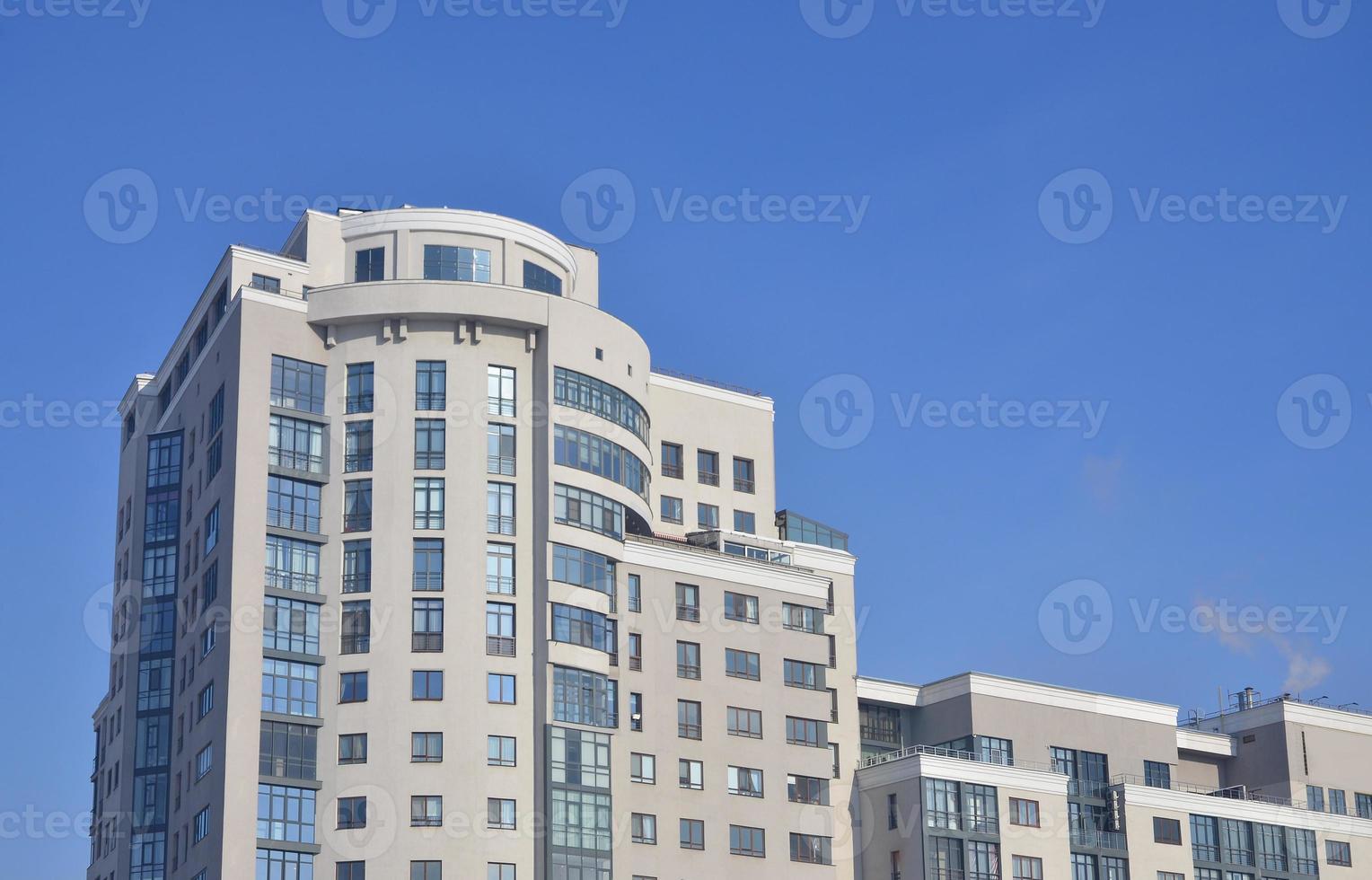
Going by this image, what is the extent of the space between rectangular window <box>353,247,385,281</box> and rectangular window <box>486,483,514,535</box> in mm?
12974

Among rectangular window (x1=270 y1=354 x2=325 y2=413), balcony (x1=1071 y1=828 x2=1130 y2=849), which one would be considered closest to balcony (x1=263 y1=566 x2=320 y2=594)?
rectangular window (x1=270 y1=354 x2=325 y2=413)

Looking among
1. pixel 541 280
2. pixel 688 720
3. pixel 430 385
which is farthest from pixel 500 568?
pixel 541 280

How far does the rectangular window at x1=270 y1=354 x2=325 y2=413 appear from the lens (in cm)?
9969

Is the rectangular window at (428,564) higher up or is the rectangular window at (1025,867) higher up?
the rectangular window at (428,564)

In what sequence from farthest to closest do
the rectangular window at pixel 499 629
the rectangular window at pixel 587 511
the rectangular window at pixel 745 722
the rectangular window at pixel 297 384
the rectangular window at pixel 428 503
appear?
the rectangular window at pixel 745 722 < the rectangular window at pixel 587 511 < the rectangular window at pixel 297 384 < the rectangular window at pixel 428 503 < the rectangular window at pixel 499 629

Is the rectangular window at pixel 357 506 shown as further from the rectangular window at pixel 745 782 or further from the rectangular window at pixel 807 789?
the rectangular window at pixel 807 789

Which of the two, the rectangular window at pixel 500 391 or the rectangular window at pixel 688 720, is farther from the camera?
the rectangular window at pixel 688 720

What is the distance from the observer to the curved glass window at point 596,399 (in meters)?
102

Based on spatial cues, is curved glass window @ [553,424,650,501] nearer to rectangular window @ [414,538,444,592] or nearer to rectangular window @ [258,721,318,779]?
rectangular window @ [414,538,444,592]

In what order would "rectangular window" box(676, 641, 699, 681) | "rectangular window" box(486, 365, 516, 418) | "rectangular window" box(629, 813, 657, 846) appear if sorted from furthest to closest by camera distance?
"rectangular window" box(676, 641, 699, 681) → "rectangular window" box(486, 365, 516, 418) → "rectangular window" box(629, 813, 657, 846)

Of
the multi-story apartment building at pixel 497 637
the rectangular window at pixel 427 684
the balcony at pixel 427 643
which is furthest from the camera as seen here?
the balcony at pixel 427 643

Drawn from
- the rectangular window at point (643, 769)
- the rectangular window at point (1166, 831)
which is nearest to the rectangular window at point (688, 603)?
the rectangular window at point (643, 769)

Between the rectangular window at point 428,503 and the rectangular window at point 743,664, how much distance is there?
17.6 meters

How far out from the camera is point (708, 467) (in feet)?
376
